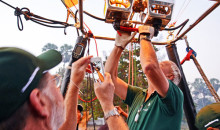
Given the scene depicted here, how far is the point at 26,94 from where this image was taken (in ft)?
2.00

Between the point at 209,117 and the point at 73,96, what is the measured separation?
1.14 metres

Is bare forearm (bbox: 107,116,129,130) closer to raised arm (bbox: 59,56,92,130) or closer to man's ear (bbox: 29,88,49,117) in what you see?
raised arm (bbox: 59,56,92,130)

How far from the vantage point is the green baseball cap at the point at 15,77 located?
58 centimetres

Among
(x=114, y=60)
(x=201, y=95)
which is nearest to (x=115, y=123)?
(x=114, y=60)

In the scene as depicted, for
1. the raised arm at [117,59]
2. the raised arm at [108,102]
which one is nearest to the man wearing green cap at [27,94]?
the raised arm at [108,102]

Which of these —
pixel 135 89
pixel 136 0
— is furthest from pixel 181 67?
pixel 136 0

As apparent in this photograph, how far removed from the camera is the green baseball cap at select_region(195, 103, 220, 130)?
4.35 ft

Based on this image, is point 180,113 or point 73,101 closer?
point 73,101

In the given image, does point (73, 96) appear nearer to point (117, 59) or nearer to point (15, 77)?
point (15, 77)

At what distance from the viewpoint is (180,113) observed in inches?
64.2

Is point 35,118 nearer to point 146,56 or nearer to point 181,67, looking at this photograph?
point 146,56

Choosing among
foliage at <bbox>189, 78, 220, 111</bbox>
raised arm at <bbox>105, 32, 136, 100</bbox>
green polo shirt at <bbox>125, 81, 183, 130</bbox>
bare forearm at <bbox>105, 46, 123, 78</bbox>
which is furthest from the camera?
foliage at <bbox>189, 78, 220, 111</bbox>

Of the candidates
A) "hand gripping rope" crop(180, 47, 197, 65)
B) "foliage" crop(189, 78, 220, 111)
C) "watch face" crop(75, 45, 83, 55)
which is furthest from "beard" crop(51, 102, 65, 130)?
"foliage" crop(189, 78, 220, 111)

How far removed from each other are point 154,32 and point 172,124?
3.04 feet
